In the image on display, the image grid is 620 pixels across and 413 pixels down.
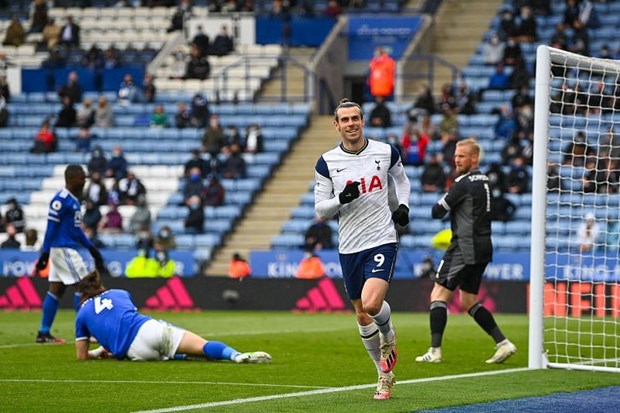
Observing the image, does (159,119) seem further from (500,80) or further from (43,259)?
(43,259)

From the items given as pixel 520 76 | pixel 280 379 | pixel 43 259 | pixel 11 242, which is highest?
pixel 520 76

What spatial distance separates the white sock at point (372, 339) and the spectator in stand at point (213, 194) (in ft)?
68.8

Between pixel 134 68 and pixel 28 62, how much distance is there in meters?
3.74

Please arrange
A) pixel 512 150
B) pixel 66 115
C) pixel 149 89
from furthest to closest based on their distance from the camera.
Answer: pixel 149 89 → pixel 66 115 → pixel 512 150

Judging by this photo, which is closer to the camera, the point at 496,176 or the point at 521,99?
the point at 496,176

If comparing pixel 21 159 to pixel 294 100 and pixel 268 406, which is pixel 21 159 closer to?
pixel 294 100

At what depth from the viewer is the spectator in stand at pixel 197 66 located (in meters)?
36.4

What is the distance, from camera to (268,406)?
10.0 meters

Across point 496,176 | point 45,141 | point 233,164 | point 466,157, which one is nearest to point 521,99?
point 496,176

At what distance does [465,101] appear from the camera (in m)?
32.1

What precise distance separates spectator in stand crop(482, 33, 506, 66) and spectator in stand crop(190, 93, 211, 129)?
729cm

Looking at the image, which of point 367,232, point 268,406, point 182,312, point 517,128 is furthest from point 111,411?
point 517,128

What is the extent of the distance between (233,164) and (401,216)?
73.0ft

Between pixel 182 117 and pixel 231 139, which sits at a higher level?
pixel 182 117
